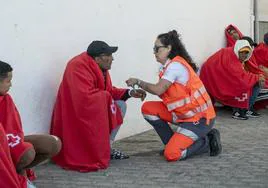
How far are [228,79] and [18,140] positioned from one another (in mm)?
4820

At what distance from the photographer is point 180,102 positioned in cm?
540

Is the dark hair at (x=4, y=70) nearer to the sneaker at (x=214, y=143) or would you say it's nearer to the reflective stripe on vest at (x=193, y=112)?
the reflective stripe on vest at (x=193, y=112)

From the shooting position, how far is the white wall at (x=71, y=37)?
493cm

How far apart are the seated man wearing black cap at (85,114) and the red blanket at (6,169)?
1.45 m

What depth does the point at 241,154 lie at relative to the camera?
5.65 metres

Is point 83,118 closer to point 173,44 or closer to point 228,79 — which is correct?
point 173,44

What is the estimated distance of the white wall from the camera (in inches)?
194

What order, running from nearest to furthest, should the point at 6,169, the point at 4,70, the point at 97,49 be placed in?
the point at 6,169 → the point at 4,70 → the point at 97,49

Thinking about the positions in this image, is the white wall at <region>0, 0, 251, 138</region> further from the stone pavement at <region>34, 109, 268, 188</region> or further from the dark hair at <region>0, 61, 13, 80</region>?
the dark hair at <region>0, 61, 13, 80</region>

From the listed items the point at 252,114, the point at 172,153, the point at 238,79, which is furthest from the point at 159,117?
the point at 252,114

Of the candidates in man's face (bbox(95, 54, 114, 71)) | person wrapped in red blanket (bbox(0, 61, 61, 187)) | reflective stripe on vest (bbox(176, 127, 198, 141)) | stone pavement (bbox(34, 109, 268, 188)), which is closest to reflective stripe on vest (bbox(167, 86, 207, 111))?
reflective stripe on vest (bbox(176, 127, 198, 141))

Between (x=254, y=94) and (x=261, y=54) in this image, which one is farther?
(x=261, y=54)

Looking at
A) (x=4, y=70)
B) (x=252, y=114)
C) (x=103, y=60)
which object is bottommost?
(x=252, y=114)

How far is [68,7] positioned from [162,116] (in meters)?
A: 1.42
